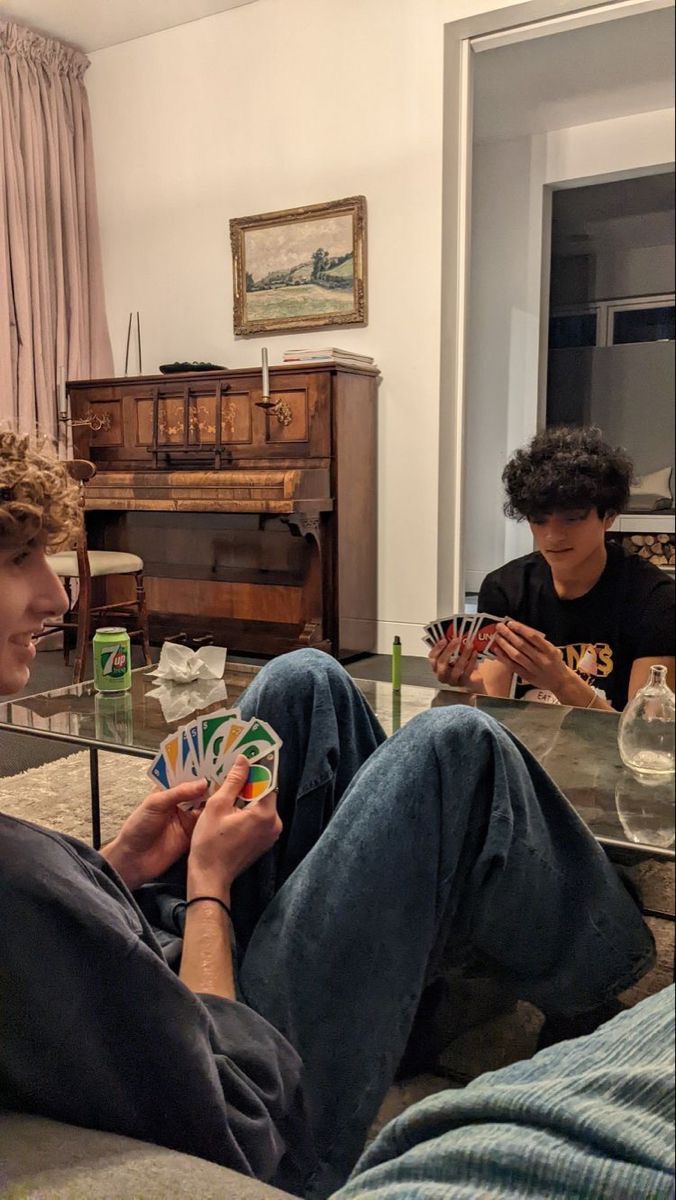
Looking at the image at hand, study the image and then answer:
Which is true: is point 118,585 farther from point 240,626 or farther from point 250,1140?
point 250,1140

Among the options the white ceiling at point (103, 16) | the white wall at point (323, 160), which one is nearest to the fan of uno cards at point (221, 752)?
the white wall at point (323, 160)

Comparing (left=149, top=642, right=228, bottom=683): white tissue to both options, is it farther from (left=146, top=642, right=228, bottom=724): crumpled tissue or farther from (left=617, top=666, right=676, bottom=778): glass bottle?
(left=617, top=666, right=676, bottom=778): glass bottle

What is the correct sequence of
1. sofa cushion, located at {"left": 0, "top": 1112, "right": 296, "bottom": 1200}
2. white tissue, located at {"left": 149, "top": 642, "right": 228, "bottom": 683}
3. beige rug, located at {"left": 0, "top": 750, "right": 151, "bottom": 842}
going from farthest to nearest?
1. white tissue, located at {"left": 149, "top": 642, "right": 228, "bottom": 683}
2. beige rug, located at {"left": 0, "top": 750, "right": 151, "bottom": 842}
3. sofa cushion, located at {"left": 0, "top": 1112, "right": 296, "bottom": 1200}

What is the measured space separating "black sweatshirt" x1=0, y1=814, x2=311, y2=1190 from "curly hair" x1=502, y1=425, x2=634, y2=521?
440 mm

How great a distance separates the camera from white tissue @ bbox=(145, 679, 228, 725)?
1.27 m

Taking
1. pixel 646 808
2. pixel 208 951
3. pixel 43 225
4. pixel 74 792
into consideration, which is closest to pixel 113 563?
pixel 74 792

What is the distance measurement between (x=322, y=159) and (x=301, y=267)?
359 millimetres

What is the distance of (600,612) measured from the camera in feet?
2.62

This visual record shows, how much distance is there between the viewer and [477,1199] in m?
0.26

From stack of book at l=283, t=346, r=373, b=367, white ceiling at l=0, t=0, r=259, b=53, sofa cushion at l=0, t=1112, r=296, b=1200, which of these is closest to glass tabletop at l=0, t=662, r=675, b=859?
sofa cushion at l=0, t=1112, r=296, b=1200

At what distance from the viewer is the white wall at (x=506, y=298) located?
1.07m

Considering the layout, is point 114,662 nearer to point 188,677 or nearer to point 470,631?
point 188,677

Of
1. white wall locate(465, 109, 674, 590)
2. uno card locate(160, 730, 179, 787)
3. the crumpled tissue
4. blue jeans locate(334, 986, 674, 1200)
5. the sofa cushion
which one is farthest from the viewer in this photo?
the crumpled tissue

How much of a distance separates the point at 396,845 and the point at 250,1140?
0.52ft
